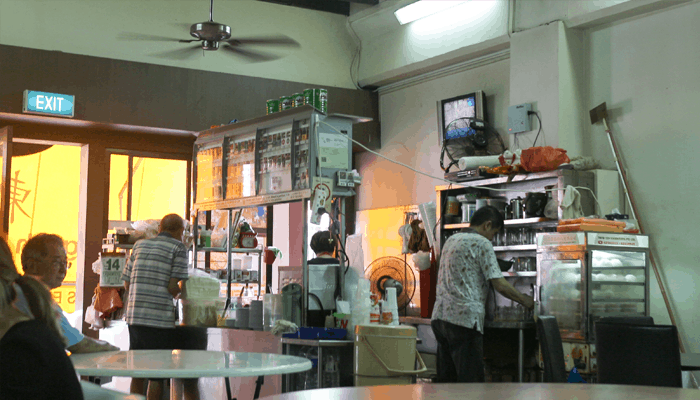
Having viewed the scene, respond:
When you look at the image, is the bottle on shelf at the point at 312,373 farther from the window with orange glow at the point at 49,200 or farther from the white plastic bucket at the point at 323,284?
the window with orange glow at the point at 49,200

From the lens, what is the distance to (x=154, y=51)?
8.86m

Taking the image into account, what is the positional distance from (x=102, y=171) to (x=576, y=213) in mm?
5288

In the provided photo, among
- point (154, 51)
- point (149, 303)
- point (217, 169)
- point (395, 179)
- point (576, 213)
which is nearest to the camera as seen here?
point (149, 303)

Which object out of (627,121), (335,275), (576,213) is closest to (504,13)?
(627,121)

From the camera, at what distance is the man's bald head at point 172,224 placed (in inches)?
228

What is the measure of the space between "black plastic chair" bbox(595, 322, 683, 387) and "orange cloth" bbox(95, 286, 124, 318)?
466 cm

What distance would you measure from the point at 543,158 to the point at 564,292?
122 cm

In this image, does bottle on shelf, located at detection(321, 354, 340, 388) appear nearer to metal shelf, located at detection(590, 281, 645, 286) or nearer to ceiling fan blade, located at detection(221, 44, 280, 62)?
metal shelf, located at detection(590, 281, 645, 286)

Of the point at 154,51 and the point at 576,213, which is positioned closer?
the point at 576,213

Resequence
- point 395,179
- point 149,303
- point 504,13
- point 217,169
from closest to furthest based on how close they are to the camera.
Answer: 1. point 149,303
2. point 217,169
3. point 504,13
4. point 395,179

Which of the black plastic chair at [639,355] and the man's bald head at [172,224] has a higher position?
the man's bald head at [172,224]

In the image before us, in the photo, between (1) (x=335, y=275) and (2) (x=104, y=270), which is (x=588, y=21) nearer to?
(1) (x=335, y=275)

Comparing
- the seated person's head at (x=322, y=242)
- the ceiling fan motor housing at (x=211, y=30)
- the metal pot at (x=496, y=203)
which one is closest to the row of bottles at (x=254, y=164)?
the seated person's head at (x=322, y=242)

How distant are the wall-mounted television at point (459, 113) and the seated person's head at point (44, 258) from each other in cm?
525
